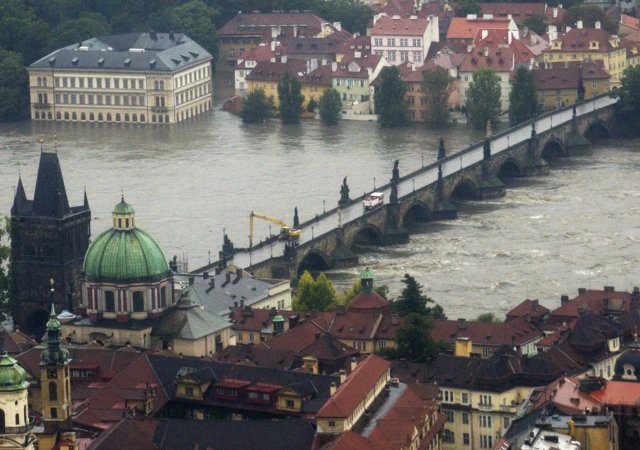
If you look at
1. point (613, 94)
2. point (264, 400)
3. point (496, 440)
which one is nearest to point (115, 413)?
point (264, 400)

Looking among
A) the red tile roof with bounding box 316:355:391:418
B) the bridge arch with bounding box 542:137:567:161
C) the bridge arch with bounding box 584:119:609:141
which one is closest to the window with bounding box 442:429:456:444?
the red tile roof with bounding box 316:355:391:418

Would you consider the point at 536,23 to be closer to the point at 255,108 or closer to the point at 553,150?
the point at 255,108

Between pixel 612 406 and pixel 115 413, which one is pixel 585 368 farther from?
pixel 115 413

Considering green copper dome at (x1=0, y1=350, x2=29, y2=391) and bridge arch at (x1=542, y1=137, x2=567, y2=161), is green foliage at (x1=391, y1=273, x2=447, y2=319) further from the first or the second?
bridge arch at (x1=542, y1=137, x2=567, y2=161)

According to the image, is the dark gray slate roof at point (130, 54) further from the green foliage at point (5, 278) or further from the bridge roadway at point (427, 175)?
the green foliage at point (5, 278)

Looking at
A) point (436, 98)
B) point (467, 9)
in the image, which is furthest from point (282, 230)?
point (467, 9)

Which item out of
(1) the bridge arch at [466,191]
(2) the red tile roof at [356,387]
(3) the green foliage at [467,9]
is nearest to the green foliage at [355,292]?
(2) the red tile roof at [356,387]
